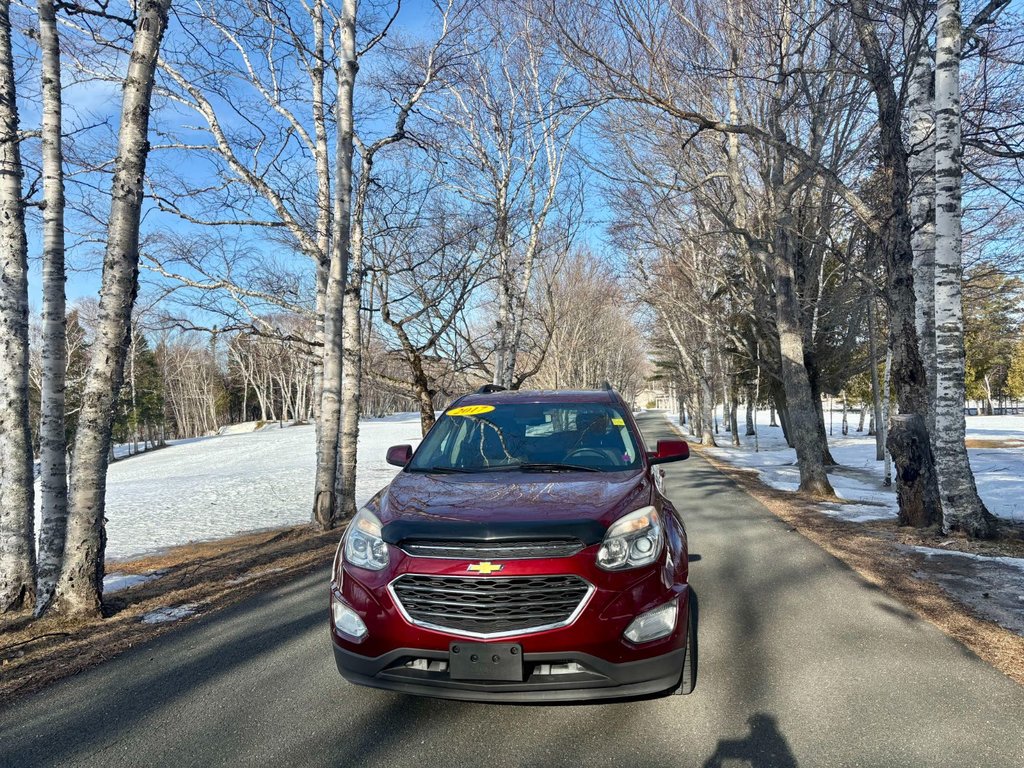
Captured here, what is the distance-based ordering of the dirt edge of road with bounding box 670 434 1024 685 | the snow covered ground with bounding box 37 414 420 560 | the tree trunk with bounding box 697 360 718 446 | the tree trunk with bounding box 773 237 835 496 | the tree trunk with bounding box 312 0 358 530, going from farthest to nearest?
the tree trunk with bounding box 697 360 718 446 → the snow covered ground with bounding box 37 414 420 560 → the tree trunk with bounding box 773 237 835 496 → the tree trunk with bounding box 312 0 358 530 → the dirt edge of road with bounding box 670 434 1024 685

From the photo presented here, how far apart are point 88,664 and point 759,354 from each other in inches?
891

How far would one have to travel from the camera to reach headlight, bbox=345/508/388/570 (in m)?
3.25

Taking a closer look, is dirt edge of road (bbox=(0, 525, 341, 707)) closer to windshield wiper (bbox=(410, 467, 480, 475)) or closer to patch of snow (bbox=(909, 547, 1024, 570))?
windshield wiper (bbox=(410, 467, 480, 475))

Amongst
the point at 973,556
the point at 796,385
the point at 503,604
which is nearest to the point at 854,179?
the point at 796,385

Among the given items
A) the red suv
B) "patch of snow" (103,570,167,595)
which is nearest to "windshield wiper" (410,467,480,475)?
the red suv

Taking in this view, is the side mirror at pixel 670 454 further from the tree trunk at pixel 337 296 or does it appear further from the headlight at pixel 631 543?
the tree trunk at pixel 337 296

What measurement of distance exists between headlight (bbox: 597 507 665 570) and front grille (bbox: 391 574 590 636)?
198mm

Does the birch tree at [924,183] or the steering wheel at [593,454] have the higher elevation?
the birch tree at [924,183]

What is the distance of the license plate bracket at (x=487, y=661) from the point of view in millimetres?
2895

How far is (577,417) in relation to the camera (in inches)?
187

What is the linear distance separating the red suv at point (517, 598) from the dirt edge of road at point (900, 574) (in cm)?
212

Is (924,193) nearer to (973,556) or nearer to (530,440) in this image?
(973,556)

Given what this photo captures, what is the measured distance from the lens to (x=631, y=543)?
10.4ft

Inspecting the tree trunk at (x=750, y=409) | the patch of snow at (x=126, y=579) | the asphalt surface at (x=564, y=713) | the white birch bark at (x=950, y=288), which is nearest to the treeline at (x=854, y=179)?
the white birch bark at (x=950, y=288)
